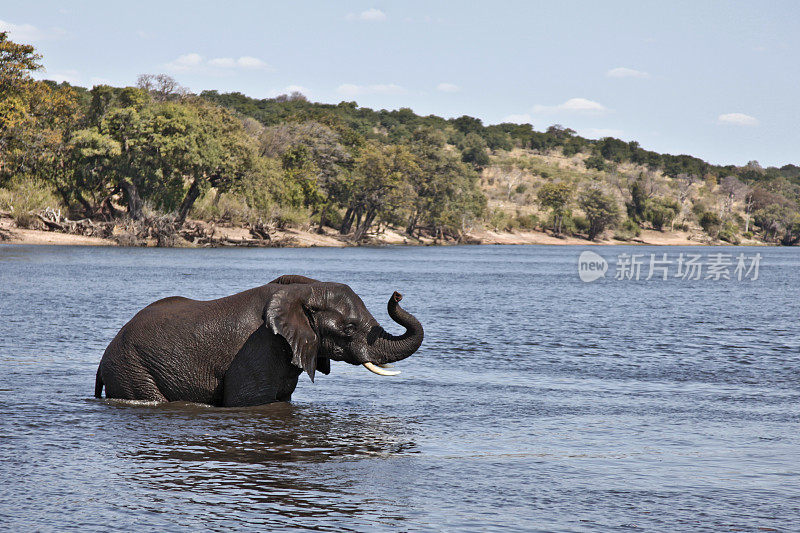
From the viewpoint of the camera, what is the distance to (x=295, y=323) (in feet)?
35.6

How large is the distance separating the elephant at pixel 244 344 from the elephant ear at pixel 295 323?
1cm

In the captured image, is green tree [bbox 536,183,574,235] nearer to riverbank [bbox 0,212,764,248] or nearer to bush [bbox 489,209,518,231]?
riverbank [bbox 0,212,764,248]

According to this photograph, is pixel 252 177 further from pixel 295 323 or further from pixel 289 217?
pixel 295 323

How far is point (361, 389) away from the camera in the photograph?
48.6 ft

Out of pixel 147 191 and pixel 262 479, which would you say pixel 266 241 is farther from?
pixel 262 479

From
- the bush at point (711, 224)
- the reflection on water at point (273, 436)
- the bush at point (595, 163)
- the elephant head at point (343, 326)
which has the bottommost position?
the reflection on water at point (273, 436)

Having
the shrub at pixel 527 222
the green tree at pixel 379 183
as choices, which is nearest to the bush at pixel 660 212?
Answer: the shrub at pixel 527 222

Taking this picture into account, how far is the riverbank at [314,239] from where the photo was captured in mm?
71688

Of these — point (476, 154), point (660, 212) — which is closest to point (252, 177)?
point (660, 212)

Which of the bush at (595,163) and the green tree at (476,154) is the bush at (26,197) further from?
the bush at (595,163)

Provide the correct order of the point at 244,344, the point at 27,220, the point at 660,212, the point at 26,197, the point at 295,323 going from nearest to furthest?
the point at 295,323 → the point at 244,344 → the point at 27,220 → the point at 26,197 → the point at 660,212

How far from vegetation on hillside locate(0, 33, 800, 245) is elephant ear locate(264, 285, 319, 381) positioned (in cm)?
5965

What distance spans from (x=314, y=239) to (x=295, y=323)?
83.2 m

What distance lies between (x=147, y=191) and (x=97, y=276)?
114 ft
